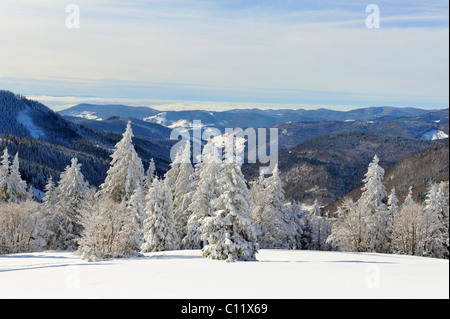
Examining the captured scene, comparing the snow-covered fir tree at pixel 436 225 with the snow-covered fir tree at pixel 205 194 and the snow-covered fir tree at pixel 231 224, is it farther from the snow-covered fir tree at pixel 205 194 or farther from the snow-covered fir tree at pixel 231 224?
the snow-covered fir tree at pixel 231 224

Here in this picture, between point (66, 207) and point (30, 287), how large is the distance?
35.0m

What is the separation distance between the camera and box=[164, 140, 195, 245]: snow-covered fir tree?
40.6 metres

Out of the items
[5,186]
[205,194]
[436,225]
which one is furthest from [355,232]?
[5,186]

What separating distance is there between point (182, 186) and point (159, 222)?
20.0 ft

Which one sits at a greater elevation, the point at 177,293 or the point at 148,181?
the point at 177,293

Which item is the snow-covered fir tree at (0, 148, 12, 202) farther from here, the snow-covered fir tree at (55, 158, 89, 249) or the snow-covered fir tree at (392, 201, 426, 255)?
the snow-covered fir tree at (392, 201, 426, 255)

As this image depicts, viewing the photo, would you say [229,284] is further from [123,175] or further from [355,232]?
[123,175]

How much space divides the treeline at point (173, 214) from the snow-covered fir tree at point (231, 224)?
28.2 feet

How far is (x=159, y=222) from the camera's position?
36.8 metres

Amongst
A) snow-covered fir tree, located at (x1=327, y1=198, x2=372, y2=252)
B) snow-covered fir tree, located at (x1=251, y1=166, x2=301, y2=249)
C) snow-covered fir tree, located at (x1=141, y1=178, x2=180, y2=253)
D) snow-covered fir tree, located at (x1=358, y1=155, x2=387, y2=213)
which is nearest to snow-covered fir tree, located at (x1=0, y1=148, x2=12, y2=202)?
snow-covered fir tree, located at (x1=141, y1=178, x2=180, y2=253)

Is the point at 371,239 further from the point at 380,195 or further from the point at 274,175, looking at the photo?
the point at 274,175

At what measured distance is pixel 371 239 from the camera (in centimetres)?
4350

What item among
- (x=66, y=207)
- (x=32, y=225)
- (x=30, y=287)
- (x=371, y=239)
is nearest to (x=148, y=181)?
(x=66, y=207)

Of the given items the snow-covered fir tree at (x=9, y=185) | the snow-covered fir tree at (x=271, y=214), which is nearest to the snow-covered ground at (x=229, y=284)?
the snow-covered fir tree at (x=271, y=214)
